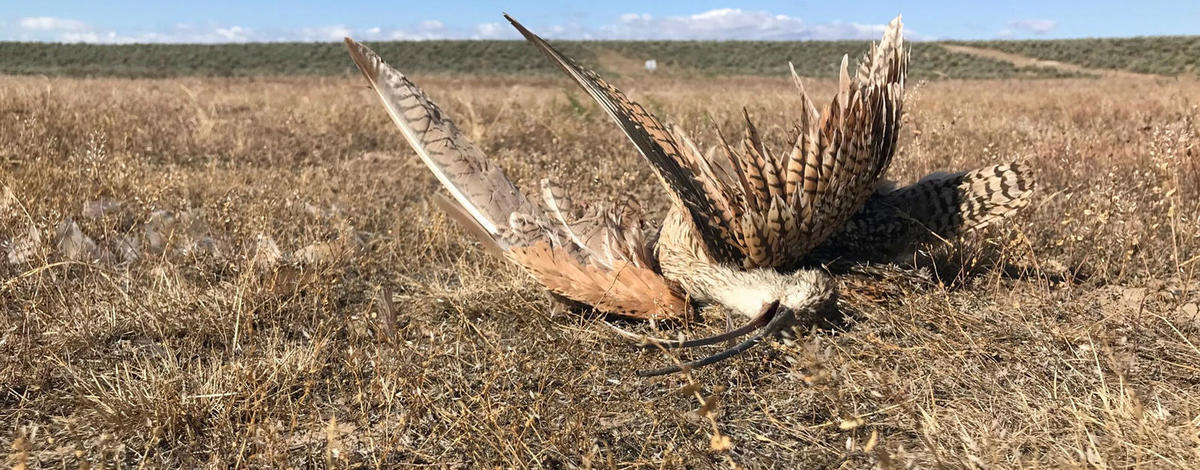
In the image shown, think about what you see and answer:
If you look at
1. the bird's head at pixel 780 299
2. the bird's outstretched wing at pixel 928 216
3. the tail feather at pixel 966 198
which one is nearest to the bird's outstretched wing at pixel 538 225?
the bird's head at pixel 780 299

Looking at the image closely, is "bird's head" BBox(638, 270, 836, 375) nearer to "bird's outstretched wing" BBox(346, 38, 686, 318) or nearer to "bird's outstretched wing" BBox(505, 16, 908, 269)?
"bird's outstretched wing" BBox(505, 16, 908, 269)

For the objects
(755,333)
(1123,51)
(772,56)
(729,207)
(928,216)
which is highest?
(772,56)

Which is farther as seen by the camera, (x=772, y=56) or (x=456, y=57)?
(x=772, y=56)

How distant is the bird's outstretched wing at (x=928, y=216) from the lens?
2889 millimetres

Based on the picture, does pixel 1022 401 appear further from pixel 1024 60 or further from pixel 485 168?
pixel 1024 60

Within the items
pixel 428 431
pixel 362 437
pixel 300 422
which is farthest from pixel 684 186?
pixel 300 422

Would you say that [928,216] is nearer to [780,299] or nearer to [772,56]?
[780,299]

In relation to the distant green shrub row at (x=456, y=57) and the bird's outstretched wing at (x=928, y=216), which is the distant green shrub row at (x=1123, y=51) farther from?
the bird's outstretched wing at (x=928, y=216)

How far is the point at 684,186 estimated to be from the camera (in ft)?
7.84

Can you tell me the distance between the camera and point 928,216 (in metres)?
3.07

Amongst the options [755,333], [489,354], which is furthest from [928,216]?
[489,354]

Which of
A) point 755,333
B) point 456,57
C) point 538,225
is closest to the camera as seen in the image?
point 755,333

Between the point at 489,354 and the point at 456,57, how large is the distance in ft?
184

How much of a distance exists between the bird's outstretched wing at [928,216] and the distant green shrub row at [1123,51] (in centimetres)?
3831
